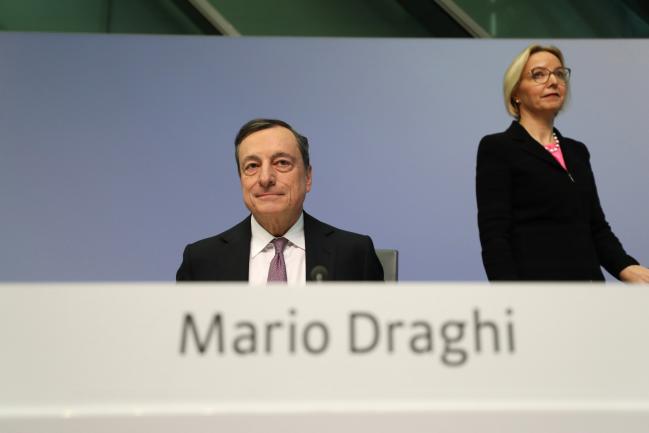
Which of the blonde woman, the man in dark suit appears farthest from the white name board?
the blonde woman

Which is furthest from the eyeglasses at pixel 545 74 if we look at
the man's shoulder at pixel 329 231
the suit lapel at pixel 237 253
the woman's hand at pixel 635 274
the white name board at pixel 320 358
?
the white name board at pixel 320 358

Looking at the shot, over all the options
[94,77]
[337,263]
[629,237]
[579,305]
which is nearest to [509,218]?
[337,263]

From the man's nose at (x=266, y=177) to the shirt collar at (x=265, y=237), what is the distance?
0.09 meters

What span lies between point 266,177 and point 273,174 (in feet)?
0.10

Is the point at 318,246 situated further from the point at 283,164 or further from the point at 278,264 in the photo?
the point at 283,164

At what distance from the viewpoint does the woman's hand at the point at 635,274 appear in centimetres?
178

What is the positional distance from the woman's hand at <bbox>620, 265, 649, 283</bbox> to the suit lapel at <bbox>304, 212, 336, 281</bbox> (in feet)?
2.48

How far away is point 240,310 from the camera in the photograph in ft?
2.66

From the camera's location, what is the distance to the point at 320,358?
2.62 feet

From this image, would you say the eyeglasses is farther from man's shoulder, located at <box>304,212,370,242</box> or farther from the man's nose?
the man's nose

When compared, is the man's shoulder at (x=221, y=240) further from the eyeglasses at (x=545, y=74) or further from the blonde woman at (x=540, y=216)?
the eyeglasses at (x=545, y=74)

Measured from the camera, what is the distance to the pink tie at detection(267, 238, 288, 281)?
1.77m

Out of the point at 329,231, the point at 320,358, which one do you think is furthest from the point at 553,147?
the point at 320,358

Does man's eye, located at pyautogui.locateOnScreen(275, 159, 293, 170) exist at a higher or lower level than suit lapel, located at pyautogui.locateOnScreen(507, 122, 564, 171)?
lower
